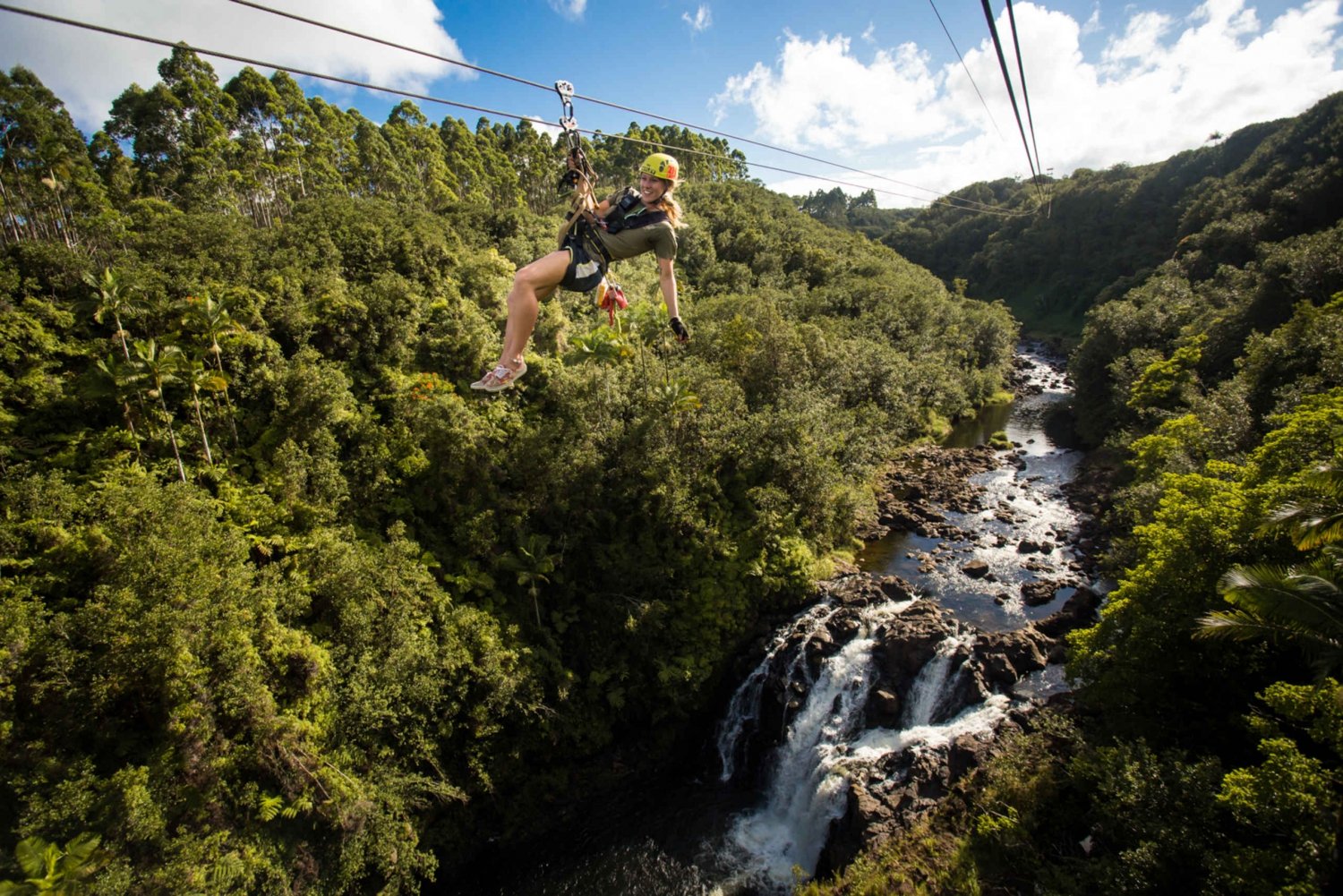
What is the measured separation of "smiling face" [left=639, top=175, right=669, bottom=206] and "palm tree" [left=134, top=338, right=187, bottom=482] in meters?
15.5

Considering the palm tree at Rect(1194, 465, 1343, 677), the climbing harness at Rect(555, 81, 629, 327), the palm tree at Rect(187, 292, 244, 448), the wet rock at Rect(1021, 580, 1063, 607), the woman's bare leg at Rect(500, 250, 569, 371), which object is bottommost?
the wet rock at Rect(1021, 580, 1063, 607)

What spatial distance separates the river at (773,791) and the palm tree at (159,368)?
1420 centimetres

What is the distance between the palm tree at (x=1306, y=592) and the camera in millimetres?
7473

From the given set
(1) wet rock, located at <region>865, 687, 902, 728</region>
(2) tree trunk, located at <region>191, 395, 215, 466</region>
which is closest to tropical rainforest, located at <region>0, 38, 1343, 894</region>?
(2) tree trunk, located at <region>191, 395, 215, 466</region>

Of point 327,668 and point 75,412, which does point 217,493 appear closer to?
point 75,412

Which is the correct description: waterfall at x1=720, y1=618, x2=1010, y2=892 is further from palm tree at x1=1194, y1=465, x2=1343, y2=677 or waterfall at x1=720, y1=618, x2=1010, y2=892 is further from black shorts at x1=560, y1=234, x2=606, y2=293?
black shorts at x1=560, y1=234, x2=606, y2=293

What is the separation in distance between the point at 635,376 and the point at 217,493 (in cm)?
1462

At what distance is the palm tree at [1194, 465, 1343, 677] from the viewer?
7473mm

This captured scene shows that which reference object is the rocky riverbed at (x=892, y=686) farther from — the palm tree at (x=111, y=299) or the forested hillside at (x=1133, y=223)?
the forested hillside at (x=1133, y=223)

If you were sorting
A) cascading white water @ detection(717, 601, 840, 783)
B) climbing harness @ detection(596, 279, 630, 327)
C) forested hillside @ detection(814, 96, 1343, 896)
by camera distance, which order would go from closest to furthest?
climbing harness @ detection(596, 279, 630, 327) < forested hillside @ detection(814, 96, 1343, 896) < cascading white water @ detection(717, 601, 840, 783)

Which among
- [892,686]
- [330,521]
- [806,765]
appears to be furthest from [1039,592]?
[330,521]

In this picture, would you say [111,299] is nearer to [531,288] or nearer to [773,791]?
[531,288]

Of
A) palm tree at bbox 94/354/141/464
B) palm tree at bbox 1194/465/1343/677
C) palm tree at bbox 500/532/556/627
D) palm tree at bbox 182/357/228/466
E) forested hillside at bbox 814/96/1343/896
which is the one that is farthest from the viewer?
palm tree at bbox 500/532/556/627

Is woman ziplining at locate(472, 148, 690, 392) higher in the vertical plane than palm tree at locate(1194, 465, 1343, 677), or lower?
higher
